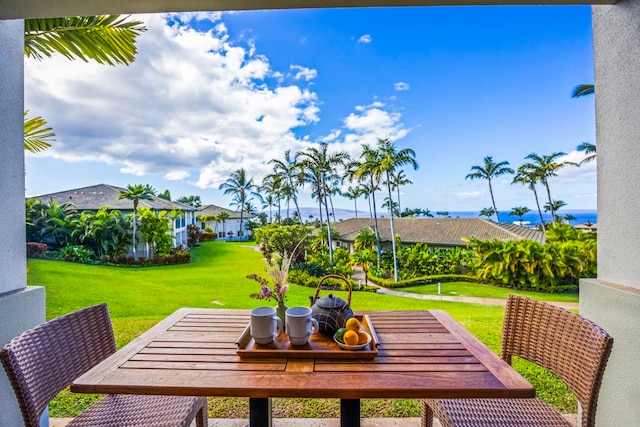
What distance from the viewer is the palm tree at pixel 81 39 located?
1.71m

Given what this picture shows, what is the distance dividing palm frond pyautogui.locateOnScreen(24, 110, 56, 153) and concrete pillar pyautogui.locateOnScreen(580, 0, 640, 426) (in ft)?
11.4

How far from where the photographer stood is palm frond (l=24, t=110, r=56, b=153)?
1821 mm

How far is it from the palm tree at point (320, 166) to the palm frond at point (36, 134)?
11509 mm

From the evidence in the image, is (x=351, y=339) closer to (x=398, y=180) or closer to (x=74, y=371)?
(x=74, y=371)

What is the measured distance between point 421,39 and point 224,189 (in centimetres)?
2423

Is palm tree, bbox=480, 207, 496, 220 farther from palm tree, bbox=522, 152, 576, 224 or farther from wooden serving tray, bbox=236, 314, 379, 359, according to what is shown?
wooden serving tray, bbox=236, 314, 379, 359

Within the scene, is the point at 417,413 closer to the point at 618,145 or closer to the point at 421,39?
the point at 618,145

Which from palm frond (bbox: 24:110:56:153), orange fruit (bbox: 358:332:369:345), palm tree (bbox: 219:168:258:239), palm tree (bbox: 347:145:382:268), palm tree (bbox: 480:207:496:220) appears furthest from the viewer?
palm tree (bbox: 480:207:496:220)

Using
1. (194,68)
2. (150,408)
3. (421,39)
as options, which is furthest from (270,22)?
(150,408)

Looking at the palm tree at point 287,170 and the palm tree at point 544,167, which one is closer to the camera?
the palm tree at point 287,170

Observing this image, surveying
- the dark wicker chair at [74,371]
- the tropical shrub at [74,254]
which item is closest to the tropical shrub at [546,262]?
the dark wicker chair at [74,371]

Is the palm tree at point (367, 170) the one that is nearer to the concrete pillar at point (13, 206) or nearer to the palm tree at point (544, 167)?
the concrete pillar at point (13, 206)

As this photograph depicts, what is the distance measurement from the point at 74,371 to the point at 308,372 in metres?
1.12

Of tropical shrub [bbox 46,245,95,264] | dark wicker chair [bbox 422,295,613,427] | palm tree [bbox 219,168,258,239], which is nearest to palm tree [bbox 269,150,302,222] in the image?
tropical shrub [bbox 46,245,95,264]
